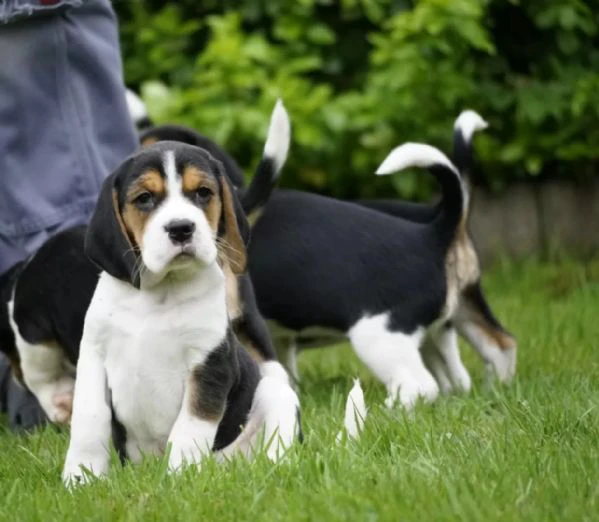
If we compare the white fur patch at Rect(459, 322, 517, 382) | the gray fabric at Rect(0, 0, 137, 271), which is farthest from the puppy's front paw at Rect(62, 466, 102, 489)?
the white fur patch at Rect(459, 322, 517, 382)

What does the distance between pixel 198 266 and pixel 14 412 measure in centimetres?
188

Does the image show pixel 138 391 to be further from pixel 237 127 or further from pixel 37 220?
pixel 237 127

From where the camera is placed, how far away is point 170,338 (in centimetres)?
401

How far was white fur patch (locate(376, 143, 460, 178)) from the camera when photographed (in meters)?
5.20

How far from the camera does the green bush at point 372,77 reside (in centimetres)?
824

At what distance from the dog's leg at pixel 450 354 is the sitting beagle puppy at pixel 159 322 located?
5.79ft

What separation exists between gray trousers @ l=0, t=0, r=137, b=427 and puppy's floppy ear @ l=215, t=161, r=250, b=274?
1.74 metres

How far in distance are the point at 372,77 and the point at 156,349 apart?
4.64 m

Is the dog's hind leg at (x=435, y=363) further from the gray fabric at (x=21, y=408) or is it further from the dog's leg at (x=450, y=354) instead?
the gray fabric at (x=21, y=408)

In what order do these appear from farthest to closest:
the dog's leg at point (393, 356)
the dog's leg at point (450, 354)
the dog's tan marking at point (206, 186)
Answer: the dog's leg at point (450, 354) → the dog's leg at point (393, 356) → the dog's tan marking at point (206, 186)

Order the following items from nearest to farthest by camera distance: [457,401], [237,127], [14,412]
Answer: [457,401] → [14,412] → [237,127]

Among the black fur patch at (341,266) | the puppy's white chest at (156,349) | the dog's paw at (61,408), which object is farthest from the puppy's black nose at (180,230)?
the black fur patch at (341,266)

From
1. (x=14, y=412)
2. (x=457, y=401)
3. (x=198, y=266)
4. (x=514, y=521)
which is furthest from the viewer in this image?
(x=14, y=412)

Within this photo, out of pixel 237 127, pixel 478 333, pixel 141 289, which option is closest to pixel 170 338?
pixel 141 289
